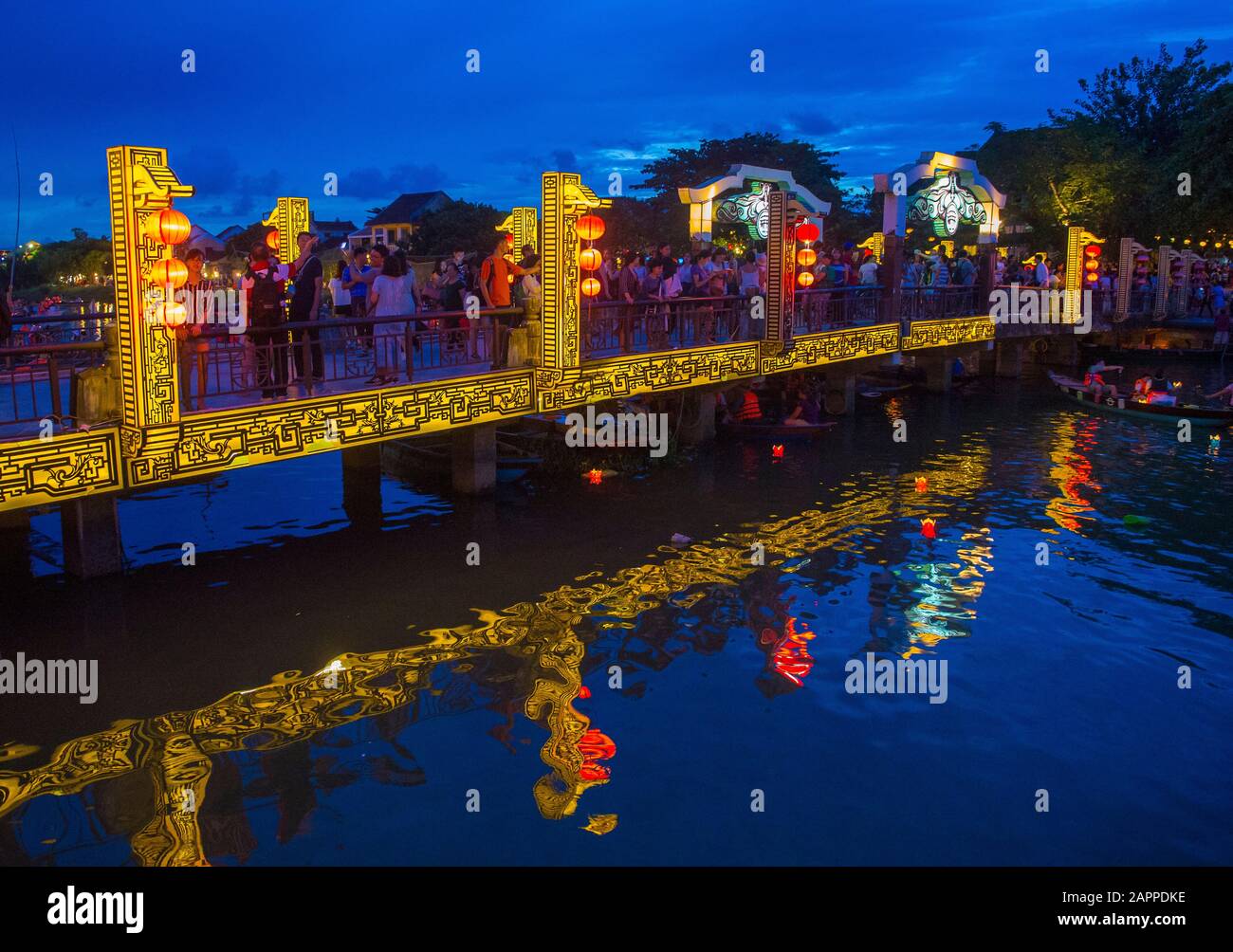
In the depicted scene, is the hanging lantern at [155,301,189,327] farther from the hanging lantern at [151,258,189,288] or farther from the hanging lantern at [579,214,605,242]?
the hanging lantern at [579,214,605,242]

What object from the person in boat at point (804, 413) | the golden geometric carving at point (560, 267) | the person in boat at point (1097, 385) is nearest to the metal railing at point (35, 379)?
the golden geometric carving at point (560, 267)

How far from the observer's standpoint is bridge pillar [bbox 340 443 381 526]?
1436 centimetres

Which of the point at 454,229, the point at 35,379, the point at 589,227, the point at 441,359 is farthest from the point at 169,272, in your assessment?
the point at 454,229

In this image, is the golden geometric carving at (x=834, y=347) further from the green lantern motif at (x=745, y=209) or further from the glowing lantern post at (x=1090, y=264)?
the glowing lantern post at (x=1090, y=264)

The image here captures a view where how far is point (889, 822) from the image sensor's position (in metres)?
6.83

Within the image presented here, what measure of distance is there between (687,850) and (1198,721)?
437cm

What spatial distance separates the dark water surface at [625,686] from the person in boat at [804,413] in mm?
4540

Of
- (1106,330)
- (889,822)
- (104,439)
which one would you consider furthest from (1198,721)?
(1106,330)

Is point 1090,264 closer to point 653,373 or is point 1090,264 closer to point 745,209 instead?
point 745,209

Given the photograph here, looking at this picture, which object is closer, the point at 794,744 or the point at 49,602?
the point at 794,744

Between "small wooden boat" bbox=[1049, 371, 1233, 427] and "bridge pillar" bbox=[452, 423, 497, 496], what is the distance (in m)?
13.4

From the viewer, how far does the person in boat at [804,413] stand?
1964 centimetres

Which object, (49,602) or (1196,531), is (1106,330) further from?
(49,602)
